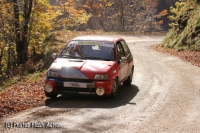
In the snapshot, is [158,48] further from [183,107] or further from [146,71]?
[183,107]

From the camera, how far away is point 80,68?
9391 mm

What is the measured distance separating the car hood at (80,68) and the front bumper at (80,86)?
0.16 m

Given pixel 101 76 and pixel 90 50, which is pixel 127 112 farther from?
pixel 90 50

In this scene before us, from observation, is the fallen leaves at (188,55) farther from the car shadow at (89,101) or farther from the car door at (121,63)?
the car shadow at (89,101)

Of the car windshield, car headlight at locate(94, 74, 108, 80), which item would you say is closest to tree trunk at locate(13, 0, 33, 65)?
the car windshield

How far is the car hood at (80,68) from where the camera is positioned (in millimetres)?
9312

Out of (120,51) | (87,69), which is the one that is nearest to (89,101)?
(87,69)

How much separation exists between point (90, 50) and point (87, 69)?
3.92ft

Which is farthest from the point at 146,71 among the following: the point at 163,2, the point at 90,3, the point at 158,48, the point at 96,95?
the point at 163,2

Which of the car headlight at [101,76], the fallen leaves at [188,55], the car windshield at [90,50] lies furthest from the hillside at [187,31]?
the car headlight at [101,76]

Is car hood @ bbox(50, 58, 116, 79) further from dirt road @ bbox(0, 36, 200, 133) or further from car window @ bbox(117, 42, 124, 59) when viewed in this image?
car window @ bbox(117, 42, 124, 59)

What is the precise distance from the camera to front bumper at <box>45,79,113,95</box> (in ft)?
30.6

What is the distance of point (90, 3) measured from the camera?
49188mm

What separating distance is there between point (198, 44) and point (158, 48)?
441 centimetres
